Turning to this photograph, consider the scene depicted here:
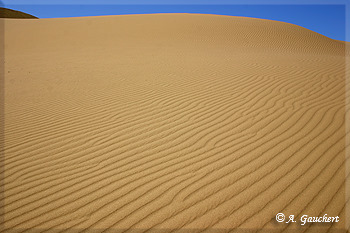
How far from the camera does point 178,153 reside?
315 cm

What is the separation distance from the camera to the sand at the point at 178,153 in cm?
226

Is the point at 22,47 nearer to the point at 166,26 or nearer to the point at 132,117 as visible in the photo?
Answer: the point at 166,26

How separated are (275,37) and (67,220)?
21801 mm

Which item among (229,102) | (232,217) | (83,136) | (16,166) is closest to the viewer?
(232,217)

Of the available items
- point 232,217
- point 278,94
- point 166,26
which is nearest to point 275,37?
point 166,26

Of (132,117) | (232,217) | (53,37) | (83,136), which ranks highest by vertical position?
(53,37)

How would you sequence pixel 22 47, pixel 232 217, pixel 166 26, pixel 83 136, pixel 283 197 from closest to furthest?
pixel 232 217, pixel 283 197, pixel 83 136, pixel 22 47, pixel 166 26

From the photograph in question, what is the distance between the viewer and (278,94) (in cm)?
486

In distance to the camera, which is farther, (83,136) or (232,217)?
(83,136)

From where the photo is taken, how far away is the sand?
7.42 feet

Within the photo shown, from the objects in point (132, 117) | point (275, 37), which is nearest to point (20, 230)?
point (132, 117)

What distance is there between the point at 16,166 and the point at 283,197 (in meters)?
3.62

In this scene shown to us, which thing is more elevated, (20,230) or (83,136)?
(83,136)

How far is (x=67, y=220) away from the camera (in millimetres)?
2270
